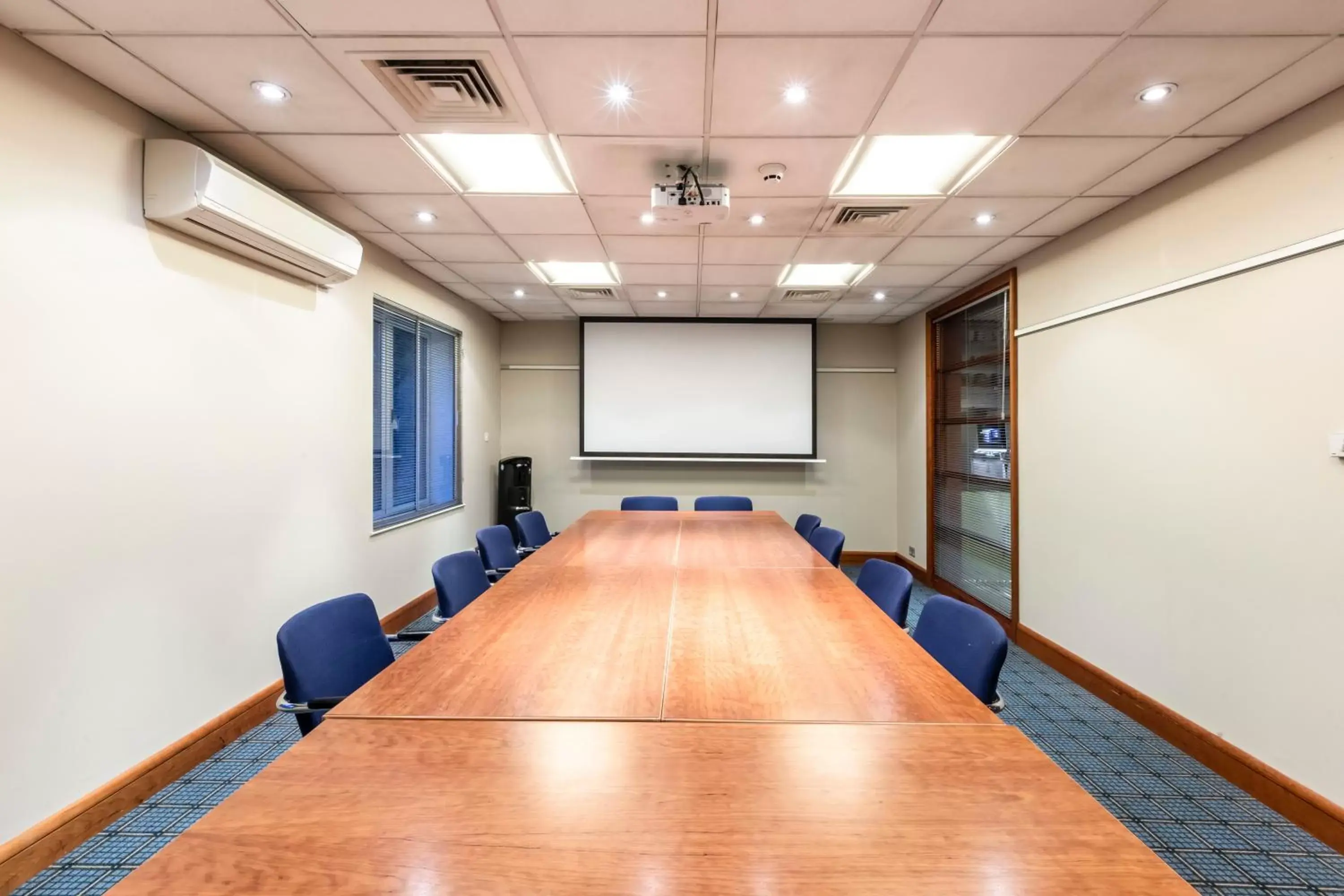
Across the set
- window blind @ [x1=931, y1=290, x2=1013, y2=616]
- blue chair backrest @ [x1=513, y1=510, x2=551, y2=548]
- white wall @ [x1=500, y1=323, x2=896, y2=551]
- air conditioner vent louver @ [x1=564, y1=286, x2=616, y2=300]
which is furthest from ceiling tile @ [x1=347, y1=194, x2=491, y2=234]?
window blind @ [x1=931, y1=290, x2=1013, y2=616]

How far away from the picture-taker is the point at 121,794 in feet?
7.48

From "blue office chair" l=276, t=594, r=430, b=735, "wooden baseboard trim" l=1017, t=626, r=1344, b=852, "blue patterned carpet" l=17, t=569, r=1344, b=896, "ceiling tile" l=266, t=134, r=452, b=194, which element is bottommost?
"blue patterned carpet" l=17, t=569, r=1344, b=896

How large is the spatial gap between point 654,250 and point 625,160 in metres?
1.38

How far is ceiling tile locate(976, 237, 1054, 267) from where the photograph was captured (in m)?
3.88

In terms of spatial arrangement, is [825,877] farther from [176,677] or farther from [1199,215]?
[1199,215]

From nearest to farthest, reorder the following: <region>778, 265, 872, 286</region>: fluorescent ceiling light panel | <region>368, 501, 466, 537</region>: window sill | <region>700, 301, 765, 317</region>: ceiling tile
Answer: <region>368, 501, 466, 537</region>: window sill < <region>778, 265, 872, 286</region>: fluorescent ceiling light panel < <region>700, 301, 765, 317</region>: ceiling tile

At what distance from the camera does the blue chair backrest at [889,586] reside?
2596mm

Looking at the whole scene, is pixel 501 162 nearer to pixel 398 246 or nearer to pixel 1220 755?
pixel 398 246

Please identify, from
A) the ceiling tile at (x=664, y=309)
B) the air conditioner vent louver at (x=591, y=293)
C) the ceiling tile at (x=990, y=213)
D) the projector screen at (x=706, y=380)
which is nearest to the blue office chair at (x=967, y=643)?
the ceiling tile at (x=990, y=213)

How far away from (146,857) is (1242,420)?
4.82 meters

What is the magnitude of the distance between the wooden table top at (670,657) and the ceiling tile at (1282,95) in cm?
244

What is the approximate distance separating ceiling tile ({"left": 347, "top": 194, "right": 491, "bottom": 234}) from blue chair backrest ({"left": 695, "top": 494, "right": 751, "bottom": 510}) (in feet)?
10.8

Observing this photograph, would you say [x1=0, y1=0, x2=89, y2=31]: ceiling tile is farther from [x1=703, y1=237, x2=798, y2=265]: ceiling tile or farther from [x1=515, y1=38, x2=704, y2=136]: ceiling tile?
[x1=703, y1=237, x2=798, y2=265]: ceiling tile

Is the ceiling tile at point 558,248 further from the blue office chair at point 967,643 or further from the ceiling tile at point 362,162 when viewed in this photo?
the blue office chair at point 967,643
